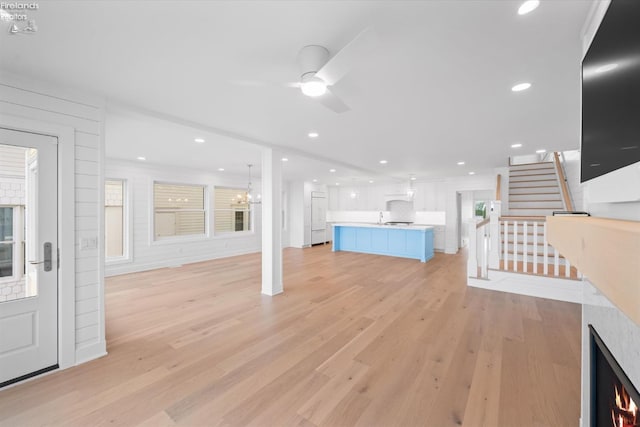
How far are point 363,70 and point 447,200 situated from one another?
24.6 ft

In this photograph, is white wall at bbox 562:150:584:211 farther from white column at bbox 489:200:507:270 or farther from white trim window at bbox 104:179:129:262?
white trim window at bbox 104:179:129:262

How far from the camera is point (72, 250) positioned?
2.37 meters

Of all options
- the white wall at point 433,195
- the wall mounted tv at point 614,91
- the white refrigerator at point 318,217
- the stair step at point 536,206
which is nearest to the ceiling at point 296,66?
the wall mounted tv at point 614,91

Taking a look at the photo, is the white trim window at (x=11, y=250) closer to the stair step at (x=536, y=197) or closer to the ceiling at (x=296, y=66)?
the ceiling at (x=296, y=66)

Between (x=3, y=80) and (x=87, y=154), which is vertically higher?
(x=3, y=80)

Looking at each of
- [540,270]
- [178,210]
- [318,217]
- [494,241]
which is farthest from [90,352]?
[318,217]

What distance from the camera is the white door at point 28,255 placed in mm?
2107

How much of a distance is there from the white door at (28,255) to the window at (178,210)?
172 inches

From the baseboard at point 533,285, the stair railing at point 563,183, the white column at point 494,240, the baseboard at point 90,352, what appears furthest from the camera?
the stair railing at point 563,183

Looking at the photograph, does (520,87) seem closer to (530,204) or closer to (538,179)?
(530,204)

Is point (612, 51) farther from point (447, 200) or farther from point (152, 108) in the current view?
point (447, 200)

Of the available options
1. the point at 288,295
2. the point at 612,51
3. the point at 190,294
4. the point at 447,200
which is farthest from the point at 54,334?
the point at 447,200

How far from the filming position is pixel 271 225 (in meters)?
4.27

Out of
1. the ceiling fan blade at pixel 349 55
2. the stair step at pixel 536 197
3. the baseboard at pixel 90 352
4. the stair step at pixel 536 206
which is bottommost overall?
the baseboard at pixel 90 352
